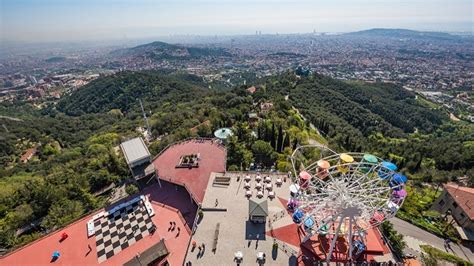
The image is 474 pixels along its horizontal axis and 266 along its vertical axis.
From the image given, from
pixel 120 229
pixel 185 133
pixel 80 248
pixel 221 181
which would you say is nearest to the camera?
pixel 80 248

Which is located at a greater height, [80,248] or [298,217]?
[298,217]

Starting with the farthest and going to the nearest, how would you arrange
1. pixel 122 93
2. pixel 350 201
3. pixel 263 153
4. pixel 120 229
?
1. pixel 122 93
2. pixel 263 153
3. pixel 120 229
4. pixel 350 201

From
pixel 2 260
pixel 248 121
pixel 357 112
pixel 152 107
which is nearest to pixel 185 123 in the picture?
pixel 248 121

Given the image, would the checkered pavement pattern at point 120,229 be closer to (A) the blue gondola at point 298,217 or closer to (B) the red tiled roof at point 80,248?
(B) the red tiled roof at point 80,248

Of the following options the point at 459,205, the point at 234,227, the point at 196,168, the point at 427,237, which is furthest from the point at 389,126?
the point at 234,227

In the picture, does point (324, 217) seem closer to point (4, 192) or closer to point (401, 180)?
point (401, 180)

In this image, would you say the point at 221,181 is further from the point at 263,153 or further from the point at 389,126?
the point at 389,126

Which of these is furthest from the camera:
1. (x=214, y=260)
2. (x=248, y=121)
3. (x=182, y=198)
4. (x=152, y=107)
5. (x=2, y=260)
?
(x=152, y=107)
